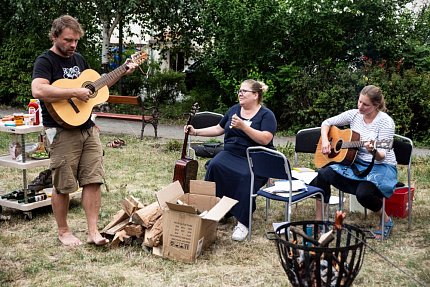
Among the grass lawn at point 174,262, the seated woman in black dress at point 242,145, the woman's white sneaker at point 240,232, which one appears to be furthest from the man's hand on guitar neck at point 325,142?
the woman's white sneaker at point 240,232

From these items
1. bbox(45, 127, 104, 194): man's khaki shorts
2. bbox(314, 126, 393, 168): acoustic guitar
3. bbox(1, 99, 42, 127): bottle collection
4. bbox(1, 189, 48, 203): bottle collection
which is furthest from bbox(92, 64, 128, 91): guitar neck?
bbox(314, 126, 393, 168): acoustic guitar

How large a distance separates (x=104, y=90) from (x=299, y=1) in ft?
23.4

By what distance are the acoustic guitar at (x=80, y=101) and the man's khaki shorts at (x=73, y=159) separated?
0.11m

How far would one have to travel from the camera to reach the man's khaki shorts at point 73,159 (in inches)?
169

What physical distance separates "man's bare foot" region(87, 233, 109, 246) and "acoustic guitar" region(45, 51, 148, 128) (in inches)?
36.5

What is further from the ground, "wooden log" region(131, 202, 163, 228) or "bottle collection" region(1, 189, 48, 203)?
"wooden log" region(131, 202, 163, 228)

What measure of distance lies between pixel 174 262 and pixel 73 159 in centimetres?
114

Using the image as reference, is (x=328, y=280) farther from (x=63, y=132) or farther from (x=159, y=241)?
(x=63, y=132)

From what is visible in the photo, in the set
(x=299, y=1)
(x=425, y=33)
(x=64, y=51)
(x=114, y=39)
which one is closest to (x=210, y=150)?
(x=64, y=51)

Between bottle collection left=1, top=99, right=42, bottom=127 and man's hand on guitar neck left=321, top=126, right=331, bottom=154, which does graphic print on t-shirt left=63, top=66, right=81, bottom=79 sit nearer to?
bottle collection left=1, top=99, right=42, bottom=127

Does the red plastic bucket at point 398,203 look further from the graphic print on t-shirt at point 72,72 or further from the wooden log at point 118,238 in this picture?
the graphic print on t-shirt at point 72,72

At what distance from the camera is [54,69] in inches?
166

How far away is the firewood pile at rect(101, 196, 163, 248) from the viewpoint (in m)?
4.32

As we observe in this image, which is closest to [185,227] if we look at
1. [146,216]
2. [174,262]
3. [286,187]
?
[174,262]
